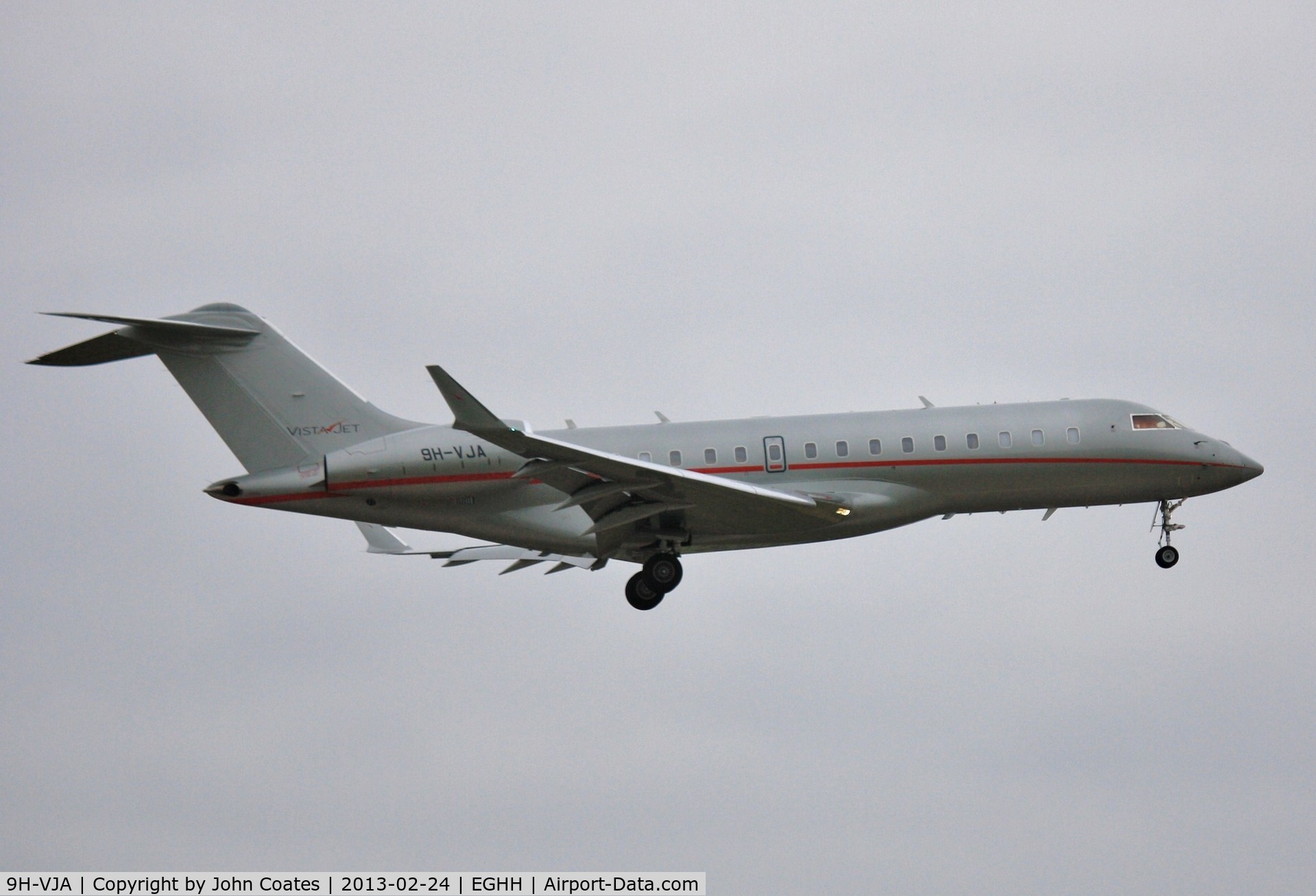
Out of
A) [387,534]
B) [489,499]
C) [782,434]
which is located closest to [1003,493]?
[782,434]

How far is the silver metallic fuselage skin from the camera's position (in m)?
28.2

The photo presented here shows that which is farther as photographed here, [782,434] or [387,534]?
[387,534]

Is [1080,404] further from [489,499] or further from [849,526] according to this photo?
Answer: [489,499]

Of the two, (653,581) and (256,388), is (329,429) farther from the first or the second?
(653,581)

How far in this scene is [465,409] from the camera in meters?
23.5

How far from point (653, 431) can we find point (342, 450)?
540cm

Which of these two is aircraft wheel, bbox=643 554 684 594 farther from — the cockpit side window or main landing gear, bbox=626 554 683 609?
the cockpit side window

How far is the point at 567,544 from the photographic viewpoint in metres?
29.4

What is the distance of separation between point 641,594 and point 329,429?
6.19 m

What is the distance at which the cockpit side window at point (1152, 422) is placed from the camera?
30.0 metres

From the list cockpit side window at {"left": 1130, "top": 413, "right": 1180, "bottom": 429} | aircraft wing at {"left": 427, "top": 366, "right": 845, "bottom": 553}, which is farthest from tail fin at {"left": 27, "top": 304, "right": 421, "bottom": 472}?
cockpit side window at {"left": 1130, "top": 413, "right": 1180, "bottom": 429}

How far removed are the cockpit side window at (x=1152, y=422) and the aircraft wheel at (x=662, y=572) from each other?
872cm

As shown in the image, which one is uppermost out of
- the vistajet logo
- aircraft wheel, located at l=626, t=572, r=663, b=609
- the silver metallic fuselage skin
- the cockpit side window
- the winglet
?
the cockpit side window

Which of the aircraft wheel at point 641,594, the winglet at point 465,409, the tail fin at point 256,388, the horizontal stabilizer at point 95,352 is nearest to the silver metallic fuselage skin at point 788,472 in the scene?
the tail fin at point 256,388
